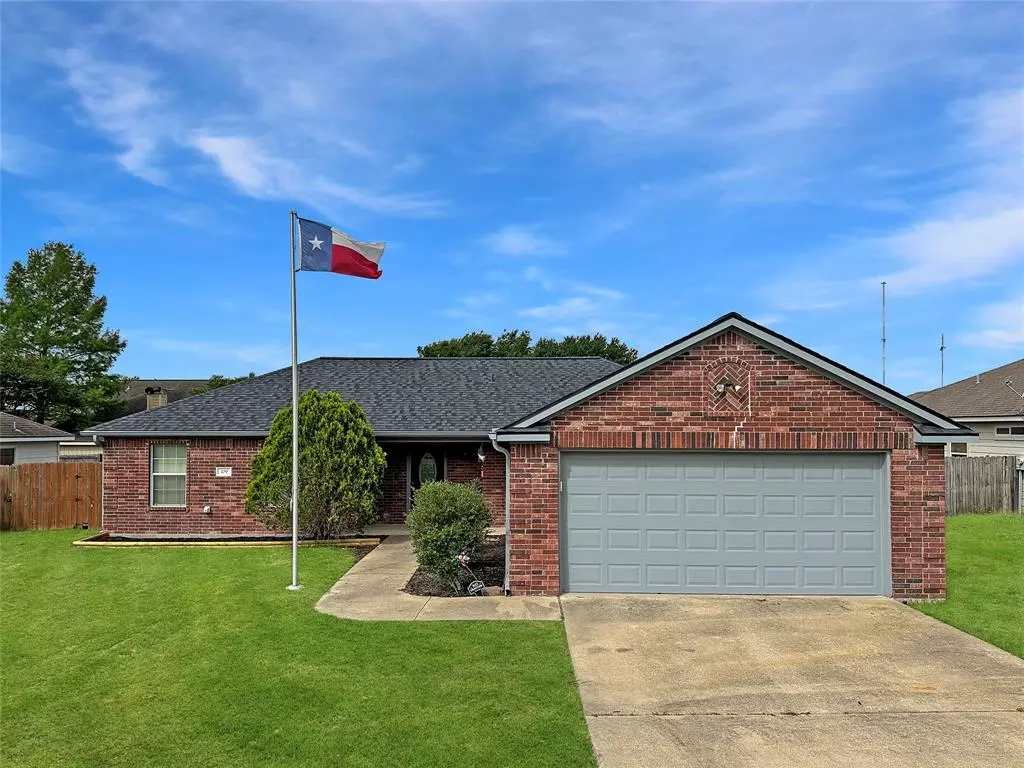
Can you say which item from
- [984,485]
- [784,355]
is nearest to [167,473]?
[784,355]

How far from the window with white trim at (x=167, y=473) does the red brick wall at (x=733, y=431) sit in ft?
34.1

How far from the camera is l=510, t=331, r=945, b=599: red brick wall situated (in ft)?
33.3

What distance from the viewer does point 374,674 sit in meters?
7.05

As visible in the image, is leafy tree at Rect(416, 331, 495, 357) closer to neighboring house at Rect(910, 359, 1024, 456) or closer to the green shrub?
neighboring house at Rect(910, 359, 1024, 456)

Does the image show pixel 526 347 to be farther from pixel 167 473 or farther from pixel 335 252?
pixel 335 252

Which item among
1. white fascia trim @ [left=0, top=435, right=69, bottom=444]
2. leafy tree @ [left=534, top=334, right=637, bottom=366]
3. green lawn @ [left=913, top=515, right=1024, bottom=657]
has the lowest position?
green lawn @ [left=913, top=515, right=1024, bottom=657]

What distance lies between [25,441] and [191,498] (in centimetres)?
953

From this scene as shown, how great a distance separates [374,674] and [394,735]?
148 cm

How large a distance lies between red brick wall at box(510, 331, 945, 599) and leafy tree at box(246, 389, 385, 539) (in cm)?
608

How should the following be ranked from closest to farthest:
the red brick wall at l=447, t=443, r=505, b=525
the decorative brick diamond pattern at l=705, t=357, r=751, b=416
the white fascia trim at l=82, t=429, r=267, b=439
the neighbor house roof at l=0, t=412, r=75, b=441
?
the decorative brick diamond pattern at l=705, t=357, r=751, b=416 → the white fascia trim at l=82, t=429, r=267, b=439 → the red brick wall at l=447, t=443, r=505, b=525 → the neighbor house roof at l=0, t=412, r=75, b=441

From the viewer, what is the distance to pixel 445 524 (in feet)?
36.3

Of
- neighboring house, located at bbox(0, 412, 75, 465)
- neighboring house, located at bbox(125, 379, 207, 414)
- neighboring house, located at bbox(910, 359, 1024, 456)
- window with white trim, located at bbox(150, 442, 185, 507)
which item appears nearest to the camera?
window with white trim, located at bbox(150, 442, 185, 507)

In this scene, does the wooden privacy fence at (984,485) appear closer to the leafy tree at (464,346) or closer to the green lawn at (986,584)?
the green lawn at (986,584)

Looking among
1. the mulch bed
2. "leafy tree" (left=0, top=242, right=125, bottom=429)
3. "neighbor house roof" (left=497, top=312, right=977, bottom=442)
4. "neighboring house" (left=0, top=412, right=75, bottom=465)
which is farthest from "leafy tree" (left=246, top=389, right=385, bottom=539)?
"leafy tree" (left=0, top=242, right=125, bottom=429)
